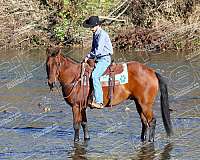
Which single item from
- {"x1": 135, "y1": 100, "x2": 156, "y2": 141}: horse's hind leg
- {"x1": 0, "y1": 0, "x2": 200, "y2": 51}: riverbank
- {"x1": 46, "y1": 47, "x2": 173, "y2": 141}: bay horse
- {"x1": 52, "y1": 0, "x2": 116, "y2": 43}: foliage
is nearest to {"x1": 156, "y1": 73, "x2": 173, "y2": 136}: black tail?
{"x1": 46, "y1": 47, "x2": 173, "y2": 141}: bay horse

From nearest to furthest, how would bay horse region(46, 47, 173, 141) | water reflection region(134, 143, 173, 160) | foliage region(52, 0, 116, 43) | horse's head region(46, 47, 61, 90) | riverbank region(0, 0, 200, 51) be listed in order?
water reflection region(134, 143, 173, 160) → horse's head region(46, 47, 61, 90) → bay horse region(46, 47, 173, 141) → riverbank region(0, 0, 200, 51) → foliage region(52, 0, 116, 43)

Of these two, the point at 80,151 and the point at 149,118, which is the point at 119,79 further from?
the point at 80,151

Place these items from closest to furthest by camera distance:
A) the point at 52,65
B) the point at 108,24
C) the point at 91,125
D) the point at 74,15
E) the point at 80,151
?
the point at 80,151 < the point at 52,65 < the point at 91,125 < the point at 108,24 < the point at 74,15

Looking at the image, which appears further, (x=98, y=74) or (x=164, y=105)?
(x=164, y=105)

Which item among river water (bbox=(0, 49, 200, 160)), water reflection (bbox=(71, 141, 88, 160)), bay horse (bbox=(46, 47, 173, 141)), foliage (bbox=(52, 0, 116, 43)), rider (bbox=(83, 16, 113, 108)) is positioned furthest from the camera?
foliage (bbox=(52, 0, 116, 43))

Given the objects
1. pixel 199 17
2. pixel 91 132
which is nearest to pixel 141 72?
pixel 91 132

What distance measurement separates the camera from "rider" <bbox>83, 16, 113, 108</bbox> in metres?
11.0

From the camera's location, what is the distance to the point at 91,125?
12391 mm

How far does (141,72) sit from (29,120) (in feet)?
11.0

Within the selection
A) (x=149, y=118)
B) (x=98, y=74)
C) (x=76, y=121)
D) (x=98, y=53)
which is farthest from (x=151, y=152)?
(x=98, y=53)

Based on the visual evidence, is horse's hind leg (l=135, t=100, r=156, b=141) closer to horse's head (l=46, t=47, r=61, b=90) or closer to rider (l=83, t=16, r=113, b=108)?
rider (l=83, t=16, r=113, b=108)

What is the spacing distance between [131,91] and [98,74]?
79cm

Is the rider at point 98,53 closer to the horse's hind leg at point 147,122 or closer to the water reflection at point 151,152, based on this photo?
the horse's hind leg at point 147,122

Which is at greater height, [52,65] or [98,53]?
[98,53]
